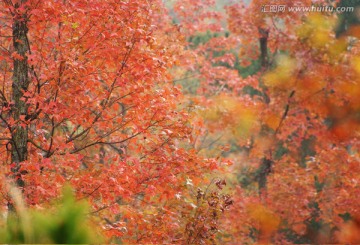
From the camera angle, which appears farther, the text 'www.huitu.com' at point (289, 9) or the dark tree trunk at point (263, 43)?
the dark tree trunk at point (263, 43)

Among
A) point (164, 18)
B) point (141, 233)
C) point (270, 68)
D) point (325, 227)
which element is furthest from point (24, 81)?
point (325, 227)

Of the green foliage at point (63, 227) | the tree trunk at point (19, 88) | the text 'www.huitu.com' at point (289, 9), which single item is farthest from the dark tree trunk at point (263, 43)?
the green foliage at point (63, 227)

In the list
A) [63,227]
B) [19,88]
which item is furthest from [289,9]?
[63,227]

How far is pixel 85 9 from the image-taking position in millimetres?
8922

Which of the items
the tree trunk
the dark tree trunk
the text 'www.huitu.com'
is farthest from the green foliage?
the dark tree trunk

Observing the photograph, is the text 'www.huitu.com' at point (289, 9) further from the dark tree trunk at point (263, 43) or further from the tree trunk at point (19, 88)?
the tree trunk at point (19, 88)

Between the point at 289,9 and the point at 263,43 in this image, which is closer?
the point at 289,9

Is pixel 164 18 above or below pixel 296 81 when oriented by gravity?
above

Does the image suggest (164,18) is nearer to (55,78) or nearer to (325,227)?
(325,227)

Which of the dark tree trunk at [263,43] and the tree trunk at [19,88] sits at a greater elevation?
the dark tree trunk at [263,43]

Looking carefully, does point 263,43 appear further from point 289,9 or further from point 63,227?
point 63,227

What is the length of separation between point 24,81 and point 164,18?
10.2 meters

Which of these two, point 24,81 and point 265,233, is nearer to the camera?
point 24,81

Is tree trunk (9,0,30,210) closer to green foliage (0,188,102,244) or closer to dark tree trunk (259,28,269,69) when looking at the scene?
green foliage (0,188,102,244)
